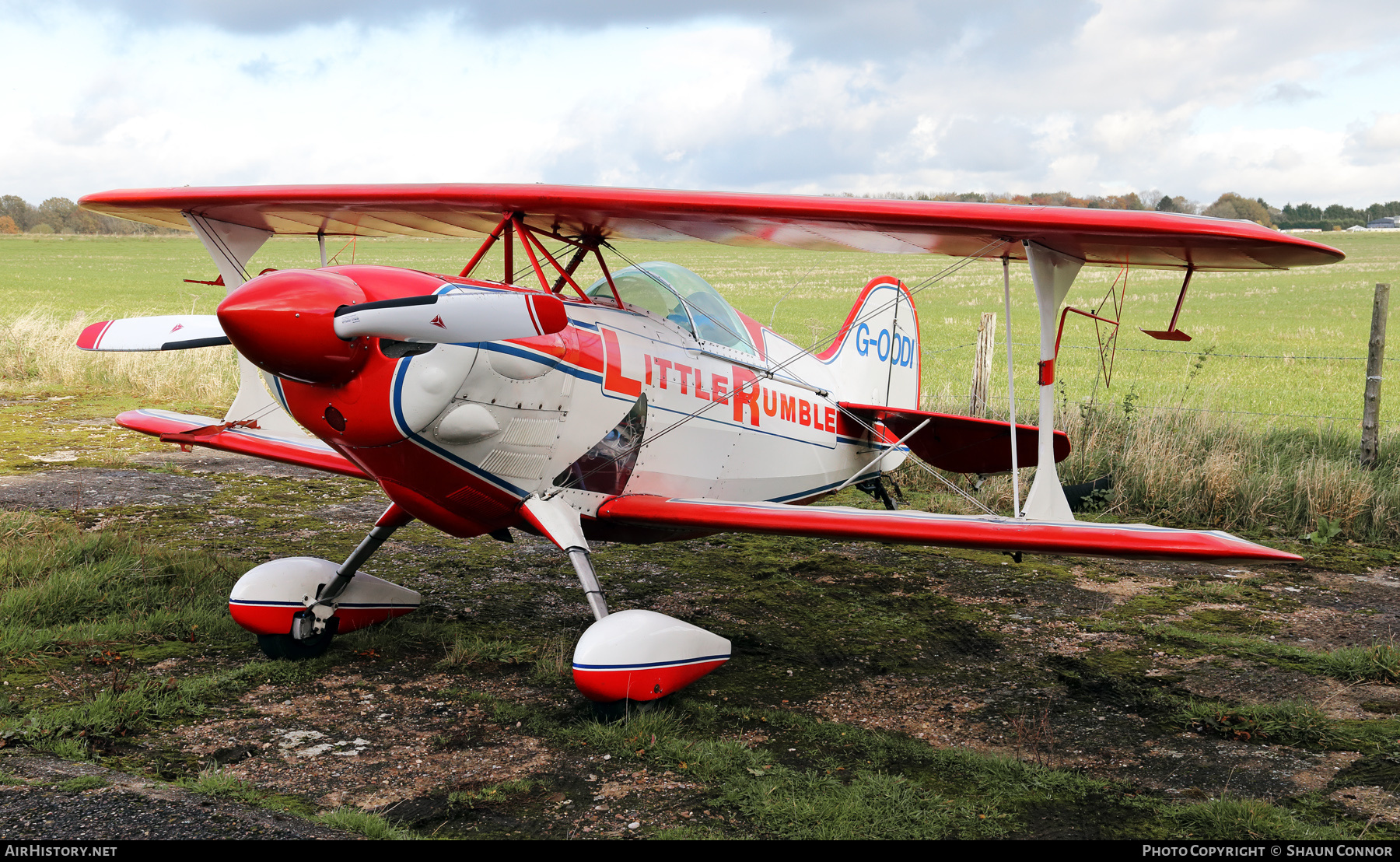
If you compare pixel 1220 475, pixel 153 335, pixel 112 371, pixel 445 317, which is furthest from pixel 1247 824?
pixel 112 371

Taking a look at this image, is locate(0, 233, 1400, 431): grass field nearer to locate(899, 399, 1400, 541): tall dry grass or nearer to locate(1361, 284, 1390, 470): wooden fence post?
locate(899, 399, 1400, 541): tall dry grass

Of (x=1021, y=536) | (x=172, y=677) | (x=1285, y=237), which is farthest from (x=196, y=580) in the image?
(x=1285, y=237)

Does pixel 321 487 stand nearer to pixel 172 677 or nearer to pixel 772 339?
pixel 172 677

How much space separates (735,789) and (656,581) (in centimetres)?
339

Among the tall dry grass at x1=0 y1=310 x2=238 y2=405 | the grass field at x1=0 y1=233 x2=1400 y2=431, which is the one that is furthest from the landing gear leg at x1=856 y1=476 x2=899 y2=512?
the tall dry grass at x1=0 y1=310 x2=238 y2=405

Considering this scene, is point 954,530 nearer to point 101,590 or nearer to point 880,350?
point 880,350

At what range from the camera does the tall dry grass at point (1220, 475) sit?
8539mm

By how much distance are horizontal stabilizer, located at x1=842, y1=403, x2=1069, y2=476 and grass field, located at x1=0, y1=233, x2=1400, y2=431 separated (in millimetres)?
1318

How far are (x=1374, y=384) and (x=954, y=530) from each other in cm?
720

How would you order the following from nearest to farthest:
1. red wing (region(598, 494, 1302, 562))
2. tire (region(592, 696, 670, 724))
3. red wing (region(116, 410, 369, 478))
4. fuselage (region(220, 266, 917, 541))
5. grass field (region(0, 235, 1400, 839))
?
1. grass field (region(0, 235, 1400, 839))
2. red wing (region(598, 494, 1302, 562))
3. fuselage (region(220, 266, 917, 541))
4. tire (region(592, 696, 670, 724))
5. red wing (region(116, 410, 369, 478))

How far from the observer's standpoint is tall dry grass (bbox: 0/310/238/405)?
13609 millimetres

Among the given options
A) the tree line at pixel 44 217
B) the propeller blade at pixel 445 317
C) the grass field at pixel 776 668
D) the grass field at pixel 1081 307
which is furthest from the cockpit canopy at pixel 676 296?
the tree line at pixel 44 217

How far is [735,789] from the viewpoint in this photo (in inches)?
148

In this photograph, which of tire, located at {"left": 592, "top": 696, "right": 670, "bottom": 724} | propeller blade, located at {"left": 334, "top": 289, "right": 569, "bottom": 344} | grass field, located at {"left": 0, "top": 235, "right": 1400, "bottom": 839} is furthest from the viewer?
tire, located at {"left": 592, "top": 696, "right": 670, "bottom": 724}
